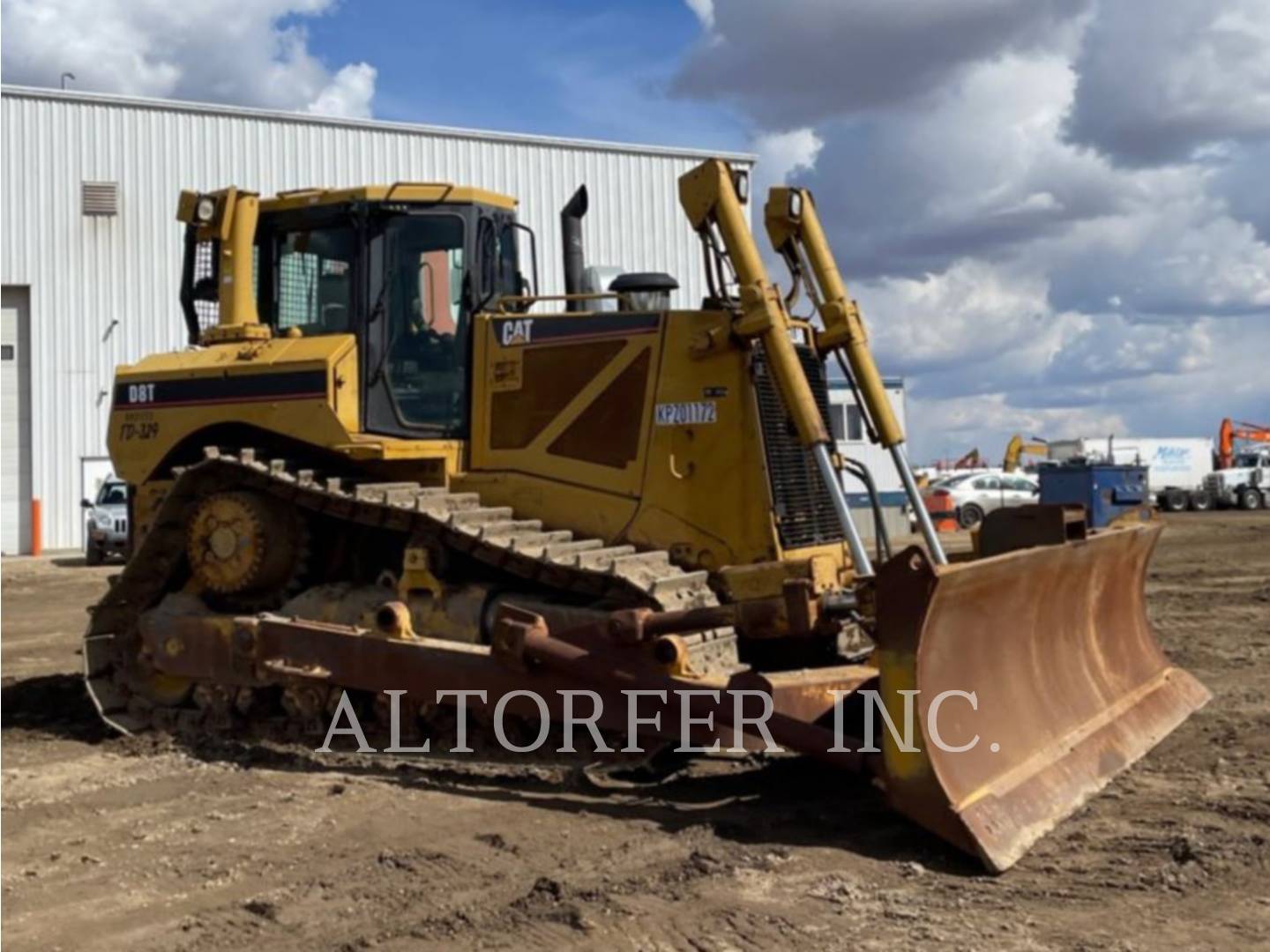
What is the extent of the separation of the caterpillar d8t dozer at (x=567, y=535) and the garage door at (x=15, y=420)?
73.1 feet

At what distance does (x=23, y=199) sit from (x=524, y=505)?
996 inches

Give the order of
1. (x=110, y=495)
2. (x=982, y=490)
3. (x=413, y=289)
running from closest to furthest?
(x=413, y=289) < (x=110, y=495) < (x=982, y=490)

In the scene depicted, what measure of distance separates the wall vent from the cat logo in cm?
2419

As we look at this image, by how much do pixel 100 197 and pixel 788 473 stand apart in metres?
25.8

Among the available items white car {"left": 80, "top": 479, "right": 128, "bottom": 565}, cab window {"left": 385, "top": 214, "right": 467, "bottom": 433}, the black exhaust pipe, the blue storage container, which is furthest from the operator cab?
the blue storage container

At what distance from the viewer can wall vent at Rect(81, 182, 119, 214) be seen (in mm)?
29156

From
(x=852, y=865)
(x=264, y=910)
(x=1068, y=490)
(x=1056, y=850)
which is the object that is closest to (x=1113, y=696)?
(x=1056, y=850)

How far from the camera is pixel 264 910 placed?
509cm

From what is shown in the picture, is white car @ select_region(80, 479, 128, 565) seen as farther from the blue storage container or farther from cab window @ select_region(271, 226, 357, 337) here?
the blue storage container

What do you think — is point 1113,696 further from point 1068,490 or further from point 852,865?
point 1068,490

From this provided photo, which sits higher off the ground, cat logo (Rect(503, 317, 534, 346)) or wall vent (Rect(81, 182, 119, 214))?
wall vent (Rect(81, 182, 119, 214))

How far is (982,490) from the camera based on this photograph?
119 ft

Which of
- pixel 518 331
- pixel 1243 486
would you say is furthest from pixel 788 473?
pixel 1243 486

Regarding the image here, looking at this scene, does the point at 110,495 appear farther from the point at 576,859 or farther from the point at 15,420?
the point at 576,859
